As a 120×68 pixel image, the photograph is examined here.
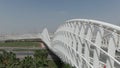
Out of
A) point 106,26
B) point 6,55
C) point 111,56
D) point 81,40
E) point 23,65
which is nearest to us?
point 111,56

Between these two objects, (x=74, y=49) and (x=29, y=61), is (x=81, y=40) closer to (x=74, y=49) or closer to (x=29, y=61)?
(x=74, y=49)

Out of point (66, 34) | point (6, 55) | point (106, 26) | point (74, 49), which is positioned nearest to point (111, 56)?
point (106, 26)

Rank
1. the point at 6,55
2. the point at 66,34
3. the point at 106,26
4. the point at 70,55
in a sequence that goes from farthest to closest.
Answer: the point at 6,55
the point at 66,34
the point at 70,55
the point at 106,26

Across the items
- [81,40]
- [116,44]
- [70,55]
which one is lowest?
[70,55]

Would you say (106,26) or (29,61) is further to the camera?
(29,61)

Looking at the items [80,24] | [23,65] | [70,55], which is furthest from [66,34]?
[23,65]

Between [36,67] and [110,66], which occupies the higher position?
[110,66]

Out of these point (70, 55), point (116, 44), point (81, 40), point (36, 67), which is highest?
point (116, 44)

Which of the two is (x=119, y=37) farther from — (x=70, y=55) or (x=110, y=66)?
(x=70, y=55)

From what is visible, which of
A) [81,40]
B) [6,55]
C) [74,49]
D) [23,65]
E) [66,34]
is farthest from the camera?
[6,55]
